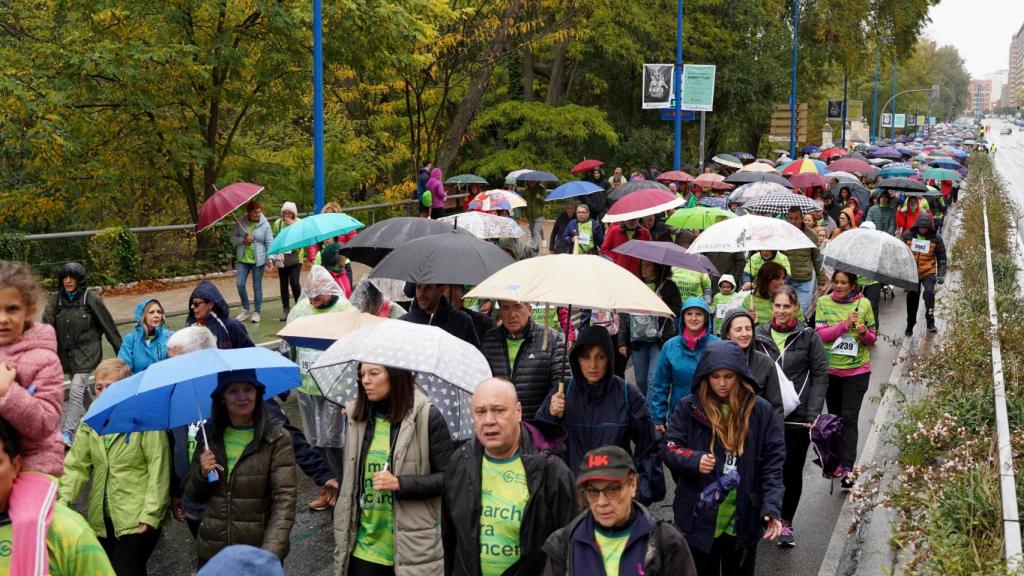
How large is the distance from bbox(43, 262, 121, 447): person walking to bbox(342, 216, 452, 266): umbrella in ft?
7.28

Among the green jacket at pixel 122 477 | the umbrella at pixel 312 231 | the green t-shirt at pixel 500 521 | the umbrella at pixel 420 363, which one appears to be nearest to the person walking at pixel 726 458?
the umbrella at pixel 420 363

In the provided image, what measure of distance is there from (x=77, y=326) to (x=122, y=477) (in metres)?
4.47

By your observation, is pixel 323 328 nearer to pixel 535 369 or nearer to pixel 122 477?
pixel 535 369

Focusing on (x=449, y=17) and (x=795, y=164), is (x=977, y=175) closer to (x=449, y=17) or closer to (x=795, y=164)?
(x=795, y=164)

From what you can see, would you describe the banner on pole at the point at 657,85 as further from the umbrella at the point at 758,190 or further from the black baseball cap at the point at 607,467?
the black baseball cap at the point at 607,467

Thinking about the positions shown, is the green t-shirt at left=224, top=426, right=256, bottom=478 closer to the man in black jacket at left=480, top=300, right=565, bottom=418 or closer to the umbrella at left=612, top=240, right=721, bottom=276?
the man in black jacket at left=480, top=300, right=565, bottom=418

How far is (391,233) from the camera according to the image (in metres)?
9.53

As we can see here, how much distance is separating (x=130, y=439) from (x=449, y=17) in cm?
1800

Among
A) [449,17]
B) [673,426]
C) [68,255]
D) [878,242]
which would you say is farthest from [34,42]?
[673,426]

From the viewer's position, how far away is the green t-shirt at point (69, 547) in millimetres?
3076

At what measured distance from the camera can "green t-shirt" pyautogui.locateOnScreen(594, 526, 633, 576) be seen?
401 centimetres

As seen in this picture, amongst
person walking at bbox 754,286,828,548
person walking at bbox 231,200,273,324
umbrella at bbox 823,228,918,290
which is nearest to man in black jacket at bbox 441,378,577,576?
person walking at bbox 754,286,828,548

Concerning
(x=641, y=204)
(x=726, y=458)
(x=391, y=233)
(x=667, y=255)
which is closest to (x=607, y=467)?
(x=726, y=458)

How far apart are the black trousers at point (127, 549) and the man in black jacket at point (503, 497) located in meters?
1.91
